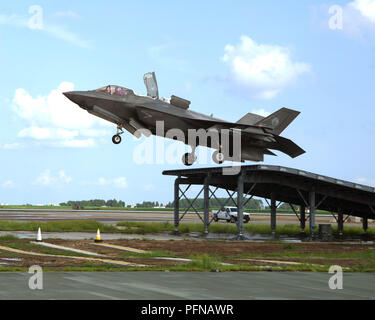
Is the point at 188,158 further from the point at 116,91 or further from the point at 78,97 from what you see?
the point at 78,97

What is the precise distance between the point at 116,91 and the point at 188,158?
683cm

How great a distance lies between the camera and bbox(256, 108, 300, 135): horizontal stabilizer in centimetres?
3491

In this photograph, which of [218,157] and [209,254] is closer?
[209,254]

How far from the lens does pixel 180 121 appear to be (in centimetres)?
3053

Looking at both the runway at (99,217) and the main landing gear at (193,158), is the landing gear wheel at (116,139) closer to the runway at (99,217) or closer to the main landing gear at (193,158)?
the main landing gear at (193,158)

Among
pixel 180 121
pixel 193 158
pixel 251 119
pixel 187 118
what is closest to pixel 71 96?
pixel 180 121

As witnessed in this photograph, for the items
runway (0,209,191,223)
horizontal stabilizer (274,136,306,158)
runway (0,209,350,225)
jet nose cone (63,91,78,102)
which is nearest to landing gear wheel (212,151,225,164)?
horizontal stabilizer (274,136,306,158)

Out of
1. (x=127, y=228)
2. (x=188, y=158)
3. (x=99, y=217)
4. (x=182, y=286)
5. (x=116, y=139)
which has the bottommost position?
(x=99, y=217)

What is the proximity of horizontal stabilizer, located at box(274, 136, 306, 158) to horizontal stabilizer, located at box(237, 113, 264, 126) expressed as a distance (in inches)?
73.6

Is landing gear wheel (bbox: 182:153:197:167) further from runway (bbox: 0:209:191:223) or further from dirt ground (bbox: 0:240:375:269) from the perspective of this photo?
runway (bbox: 0:209:191:223)

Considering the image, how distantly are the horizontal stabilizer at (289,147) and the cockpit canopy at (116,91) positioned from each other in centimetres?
1055

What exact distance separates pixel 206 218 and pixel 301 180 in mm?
8109

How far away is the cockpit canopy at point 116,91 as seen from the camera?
28844 millimetres
